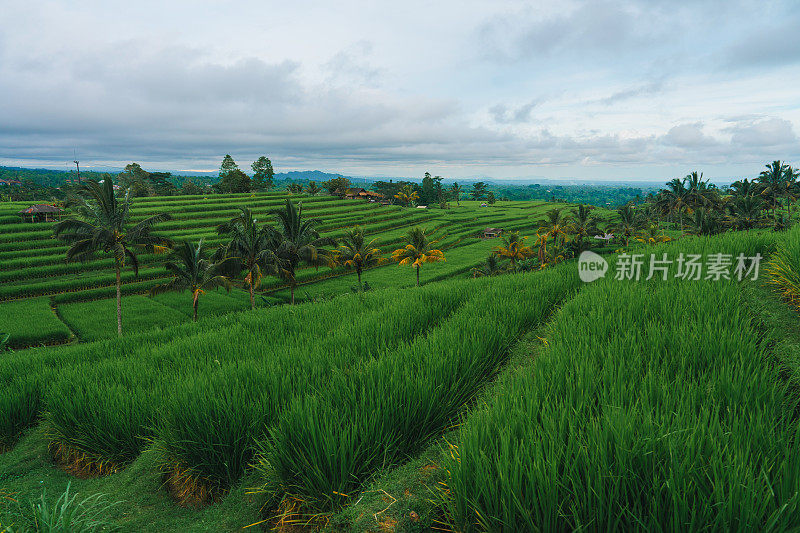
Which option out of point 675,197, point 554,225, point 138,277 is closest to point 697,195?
point 675,197

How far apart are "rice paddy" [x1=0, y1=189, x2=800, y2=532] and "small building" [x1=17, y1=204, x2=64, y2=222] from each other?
41791 millimetres

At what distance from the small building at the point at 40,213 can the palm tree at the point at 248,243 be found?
91.3 ft

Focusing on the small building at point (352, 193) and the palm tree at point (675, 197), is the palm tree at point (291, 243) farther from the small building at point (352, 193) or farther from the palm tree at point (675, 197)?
the small building at point (352, 193)

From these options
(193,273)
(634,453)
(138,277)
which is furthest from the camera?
(138,277)

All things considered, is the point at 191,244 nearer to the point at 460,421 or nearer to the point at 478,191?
the point at 460,421

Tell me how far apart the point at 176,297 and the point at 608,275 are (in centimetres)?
2841

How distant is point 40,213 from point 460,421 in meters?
50.6

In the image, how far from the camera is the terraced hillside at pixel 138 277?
22.2 meters

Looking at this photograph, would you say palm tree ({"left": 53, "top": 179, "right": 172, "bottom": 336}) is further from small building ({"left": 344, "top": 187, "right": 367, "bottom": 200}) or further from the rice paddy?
small building ({"left": 344, "top": 187, "right": 367, "bottom": 200})

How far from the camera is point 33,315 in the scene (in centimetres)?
2233

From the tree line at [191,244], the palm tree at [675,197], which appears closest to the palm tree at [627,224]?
the palm tree at [675,197]

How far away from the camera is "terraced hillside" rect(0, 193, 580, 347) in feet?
72.7

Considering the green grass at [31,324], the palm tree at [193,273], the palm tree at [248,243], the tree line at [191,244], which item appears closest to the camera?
the tree line at [191,244]

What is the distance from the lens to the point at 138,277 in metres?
28.9
